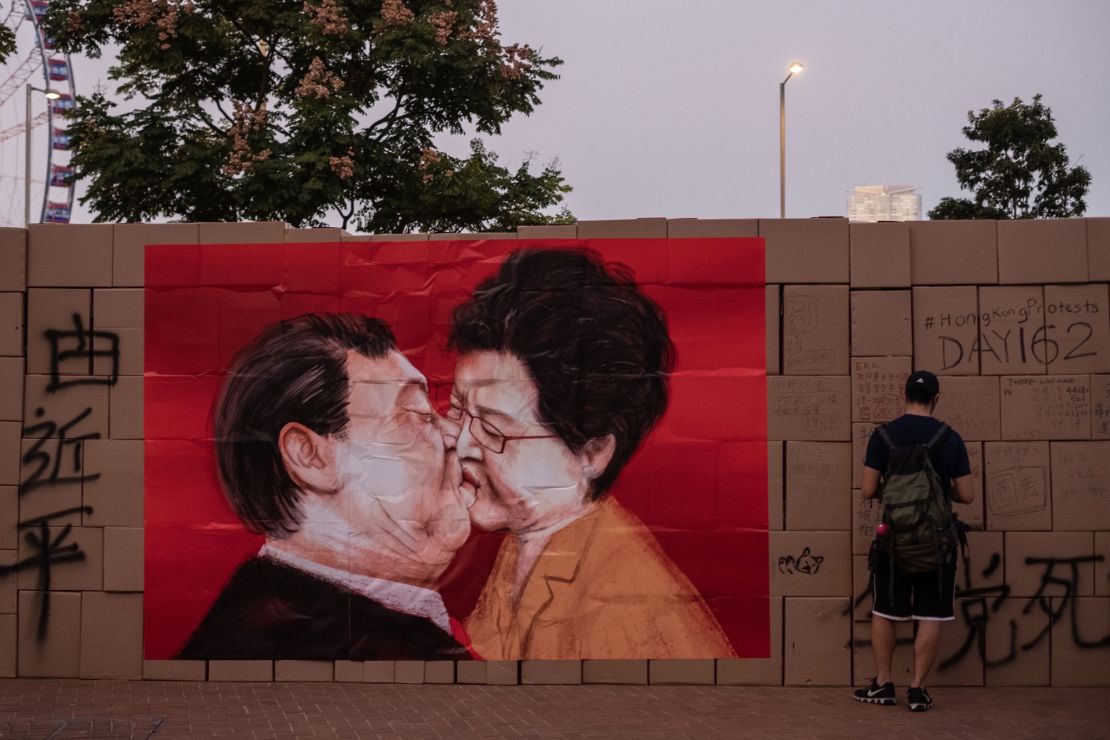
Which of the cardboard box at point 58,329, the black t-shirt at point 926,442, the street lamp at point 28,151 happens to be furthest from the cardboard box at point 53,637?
the street lamp at point 28,151

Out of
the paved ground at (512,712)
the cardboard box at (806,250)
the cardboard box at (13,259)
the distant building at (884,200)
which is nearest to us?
the paved ground at (512,712)

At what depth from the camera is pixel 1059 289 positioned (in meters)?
6.45

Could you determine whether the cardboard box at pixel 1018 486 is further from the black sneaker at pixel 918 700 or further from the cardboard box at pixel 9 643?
the cardboard box at pixel 9 643

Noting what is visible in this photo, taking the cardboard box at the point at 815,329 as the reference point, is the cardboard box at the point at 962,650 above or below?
below

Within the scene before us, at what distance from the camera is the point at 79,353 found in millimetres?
6582

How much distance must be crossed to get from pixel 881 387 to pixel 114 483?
448cm

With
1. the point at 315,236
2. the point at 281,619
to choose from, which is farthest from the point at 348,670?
the point at 315,236

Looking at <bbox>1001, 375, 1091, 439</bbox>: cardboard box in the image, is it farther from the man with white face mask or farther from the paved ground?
the man with white face mask

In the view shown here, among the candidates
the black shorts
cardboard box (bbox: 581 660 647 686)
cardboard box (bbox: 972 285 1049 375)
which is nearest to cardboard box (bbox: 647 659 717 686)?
cardboard box (bbox: 581 660 647 686)

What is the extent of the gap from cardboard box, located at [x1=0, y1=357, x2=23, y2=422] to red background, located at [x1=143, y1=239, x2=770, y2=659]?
2.48 feet

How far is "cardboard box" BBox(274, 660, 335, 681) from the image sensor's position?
649 centimetres

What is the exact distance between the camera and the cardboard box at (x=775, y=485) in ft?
21.1

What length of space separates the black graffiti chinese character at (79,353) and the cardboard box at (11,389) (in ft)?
0.57

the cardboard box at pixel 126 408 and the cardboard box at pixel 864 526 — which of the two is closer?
the cardboard box at pixel 864 526
